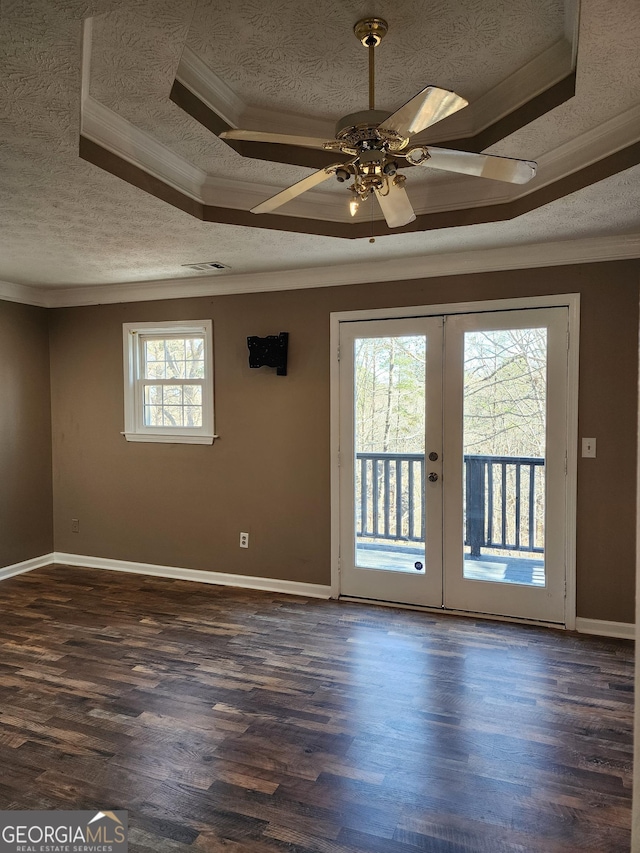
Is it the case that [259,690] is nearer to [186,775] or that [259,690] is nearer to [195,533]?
[186,775]

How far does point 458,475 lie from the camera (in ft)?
12.9

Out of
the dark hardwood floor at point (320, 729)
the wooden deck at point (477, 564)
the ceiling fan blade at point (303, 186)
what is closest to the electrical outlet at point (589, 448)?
the wooden deck at point (477, 564)

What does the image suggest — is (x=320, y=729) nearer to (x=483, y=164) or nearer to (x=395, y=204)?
(x=395, y=204)

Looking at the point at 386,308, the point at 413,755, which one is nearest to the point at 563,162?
the point at 386,308

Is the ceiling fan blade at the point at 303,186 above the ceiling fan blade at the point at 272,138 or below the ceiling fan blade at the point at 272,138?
below

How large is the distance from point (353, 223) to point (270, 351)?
126 centimetres

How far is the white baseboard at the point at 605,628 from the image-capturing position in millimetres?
3551

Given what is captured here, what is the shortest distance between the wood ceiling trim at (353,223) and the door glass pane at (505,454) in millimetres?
898

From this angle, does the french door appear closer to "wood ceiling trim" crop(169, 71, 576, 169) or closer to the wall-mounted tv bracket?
the wall-mounted tv bracket

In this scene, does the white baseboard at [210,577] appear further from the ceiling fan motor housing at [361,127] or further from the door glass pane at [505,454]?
the ceiling fan motor housing at [361,127]

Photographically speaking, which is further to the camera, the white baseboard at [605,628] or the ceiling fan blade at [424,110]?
the white baseboard at [605,628]

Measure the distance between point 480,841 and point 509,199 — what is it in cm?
294
